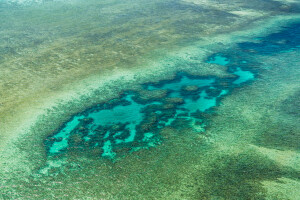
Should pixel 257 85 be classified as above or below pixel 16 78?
below

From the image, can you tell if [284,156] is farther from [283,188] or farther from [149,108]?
[149,108]

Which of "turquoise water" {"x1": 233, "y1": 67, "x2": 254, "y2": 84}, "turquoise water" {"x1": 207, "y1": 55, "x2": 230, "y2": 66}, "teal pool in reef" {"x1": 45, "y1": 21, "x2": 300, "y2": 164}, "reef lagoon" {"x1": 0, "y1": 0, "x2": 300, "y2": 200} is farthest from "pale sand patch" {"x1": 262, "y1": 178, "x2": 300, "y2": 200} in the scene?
"turquoise water" {"x1": 207, "y1": 55, "x2": 230, "y2": 66}

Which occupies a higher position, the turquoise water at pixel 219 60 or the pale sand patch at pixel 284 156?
the turquoise water at pixel 219 60

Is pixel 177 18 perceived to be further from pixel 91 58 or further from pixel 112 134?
pixel 112 134

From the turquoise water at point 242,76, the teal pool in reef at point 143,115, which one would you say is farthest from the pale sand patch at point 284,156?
the turquoise water at point 242,76

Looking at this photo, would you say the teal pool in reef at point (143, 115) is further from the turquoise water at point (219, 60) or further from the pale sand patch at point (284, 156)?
the pale sand patch at point (284, 156)

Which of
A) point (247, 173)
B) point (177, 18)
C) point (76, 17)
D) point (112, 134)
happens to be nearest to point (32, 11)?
point (76, 17)

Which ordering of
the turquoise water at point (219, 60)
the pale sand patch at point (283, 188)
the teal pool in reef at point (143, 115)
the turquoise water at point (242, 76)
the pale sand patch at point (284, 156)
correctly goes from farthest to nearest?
the turquoise water at point (219, 60) → the turquoise water at point (242, 76) → the teal pool in reef at point (143, 115) → the pale sand patch at point (284, 156) → the pale sand patch at point (283, 188)

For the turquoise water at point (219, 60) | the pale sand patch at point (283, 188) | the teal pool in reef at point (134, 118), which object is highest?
the turquoise water at point (219, 60)

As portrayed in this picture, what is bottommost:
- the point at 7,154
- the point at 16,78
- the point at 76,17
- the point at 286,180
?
the point at 286,180

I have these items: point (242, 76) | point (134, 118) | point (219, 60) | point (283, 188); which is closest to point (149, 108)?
point (134, 118)
